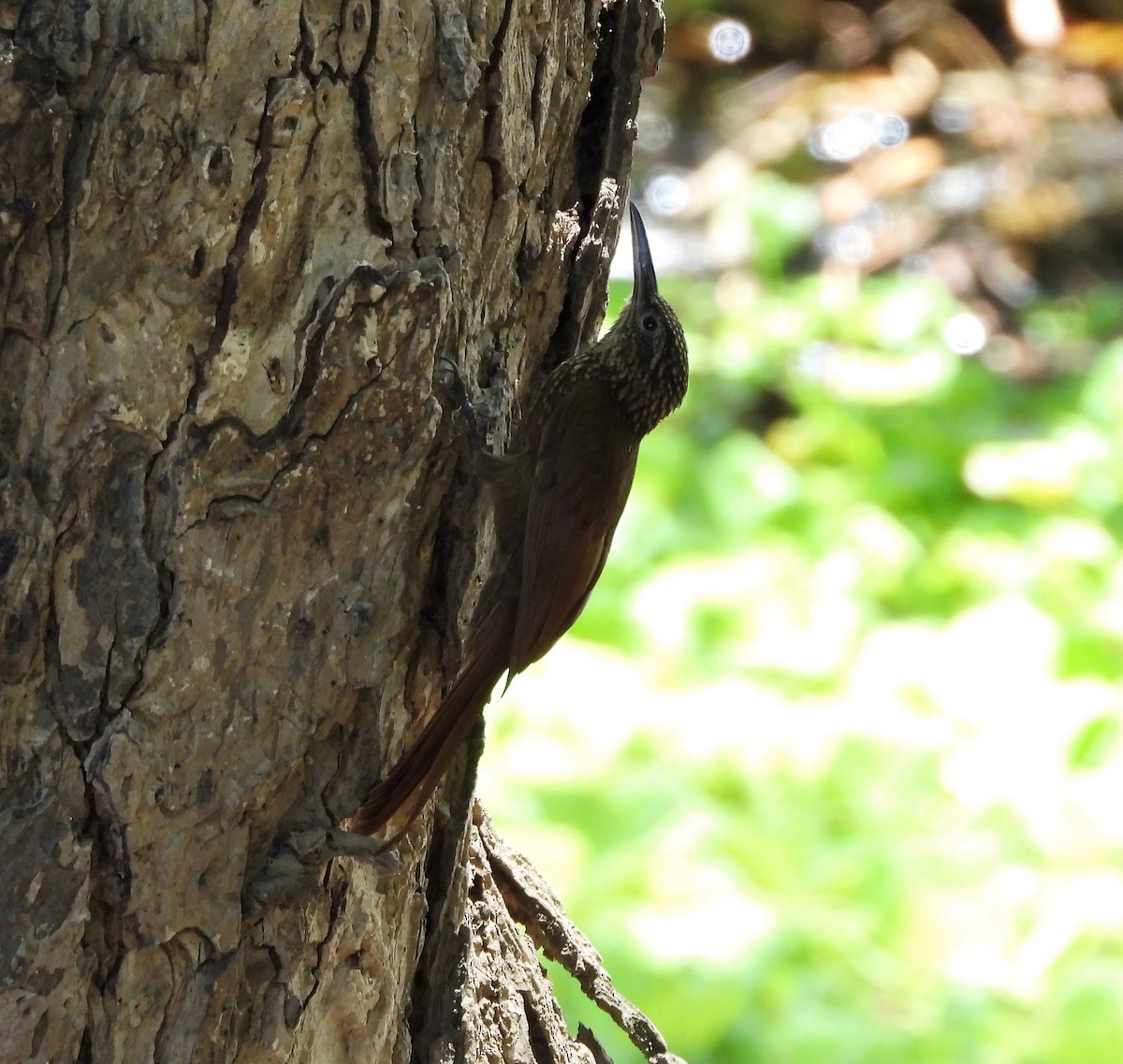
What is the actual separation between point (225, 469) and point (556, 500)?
912 millimetres

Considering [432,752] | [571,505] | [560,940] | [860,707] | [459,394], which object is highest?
[860,707]

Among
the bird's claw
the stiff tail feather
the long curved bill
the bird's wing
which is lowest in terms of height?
the stiff tail feather

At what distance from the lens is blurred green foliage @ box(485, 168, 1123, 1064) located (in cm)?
362

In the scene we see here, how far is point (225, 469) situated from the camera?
1628 mm

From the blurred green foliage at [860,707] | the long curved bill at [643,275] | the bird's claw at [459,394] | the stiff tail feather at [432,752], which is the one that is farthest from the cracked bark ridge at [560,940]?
the blurred green foliage at [860,707]

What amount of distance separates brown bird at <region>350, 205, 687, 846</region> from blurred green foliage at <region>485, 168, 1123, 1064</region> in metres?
1.49

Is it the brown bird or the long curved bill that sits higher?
the long curved bill

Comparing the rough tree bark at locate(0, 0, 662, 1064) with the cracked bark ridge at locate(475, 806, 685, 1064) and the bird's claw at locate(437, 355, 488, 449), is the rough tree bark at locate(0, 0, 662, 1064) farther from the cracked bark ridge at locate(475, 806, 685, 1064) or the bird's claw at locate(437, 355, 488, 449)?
the cracked bark ridge at locate(475, 806, 685, 1064)

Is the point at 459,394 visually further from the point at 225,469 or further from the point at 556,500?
the point at 556,500

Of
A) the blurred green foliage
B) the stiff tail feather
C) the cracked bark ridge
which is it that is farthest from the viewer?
the blurred green foliage

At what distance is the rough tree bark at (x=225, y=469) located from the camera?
1.53 metres

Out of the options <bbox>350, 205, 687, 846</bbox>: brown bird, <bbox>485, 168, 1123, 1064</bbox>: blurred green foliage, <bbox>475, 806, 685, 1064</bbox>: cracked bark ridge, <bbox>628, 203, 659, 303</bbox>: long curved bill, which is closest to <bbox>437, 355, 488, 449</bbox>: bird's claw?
<bbox>350, 205, 687, 846</bbox>: brown bird

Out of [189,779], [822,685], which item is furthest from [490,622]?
[822,685]

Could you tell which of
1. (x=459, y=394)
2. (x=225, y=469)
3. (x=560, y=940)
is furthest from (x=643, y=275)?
(x=225, y=469)
